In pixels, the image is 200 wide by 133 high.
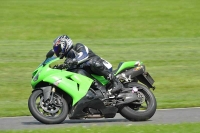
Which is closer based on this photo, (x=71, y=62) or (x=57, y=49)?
(x=71, y=62)

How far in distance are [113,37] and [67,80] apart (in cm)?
1709

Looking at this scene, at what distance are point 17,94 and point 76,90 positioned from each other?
496cm

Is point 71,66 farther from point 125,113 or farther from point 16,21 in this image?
point 16,21

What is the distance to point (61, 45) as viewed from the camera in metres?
9.53

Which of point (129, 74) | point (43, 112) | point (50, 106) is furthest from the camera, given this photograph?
point (129, 74)

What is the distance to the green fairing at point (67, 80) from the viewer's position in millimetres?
9367

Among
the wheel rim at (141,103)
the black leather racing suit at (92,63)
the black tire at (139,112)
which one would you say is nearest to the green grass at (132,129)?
the black tire at (139,112)

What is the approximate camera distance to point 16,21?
30.7 metres

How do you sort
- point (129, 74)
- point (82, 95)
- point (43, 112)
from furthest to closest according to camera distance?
point (129, 74) → point (82, 95) → point (43, 112)

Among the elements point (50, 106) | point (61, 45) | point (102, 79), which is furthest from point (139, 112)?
point (61, 45)

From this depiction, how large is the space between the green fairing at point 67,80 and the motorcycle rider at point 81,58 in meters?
0.25

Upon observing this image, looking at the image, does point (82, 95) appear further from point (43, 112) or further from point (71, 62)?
point (43, 112)

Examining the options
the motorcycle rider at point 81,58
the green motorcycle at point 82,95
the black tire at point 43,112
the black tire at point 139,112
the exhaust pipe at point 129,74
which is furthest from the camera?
the exhaust pipe at point 129,74

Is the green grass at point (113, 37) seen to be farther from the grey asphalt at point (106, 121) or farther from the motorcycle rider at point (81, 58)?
the motorcycle rider at point (81, 58)
